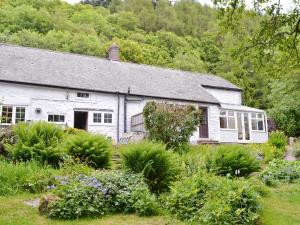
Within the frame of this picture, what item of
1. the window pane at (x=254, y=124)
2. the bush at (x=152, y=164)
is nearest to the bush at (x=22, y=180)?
the bush at (x=152, y=164)

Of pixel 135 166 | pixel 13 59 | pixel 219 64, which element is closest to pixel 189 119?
pixel 135 166

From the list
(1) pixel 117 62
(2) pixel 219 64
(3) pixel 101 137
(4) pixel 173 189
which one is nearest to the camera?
(4) pixel 173 189

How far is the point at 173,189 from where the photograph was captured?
7438 mm

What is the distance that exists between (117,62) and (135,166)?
70.1ft

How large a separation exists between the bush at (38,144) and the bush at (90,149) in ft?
1.32

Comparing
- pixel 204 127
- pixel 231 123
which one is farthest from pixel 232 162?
pixel 231 123

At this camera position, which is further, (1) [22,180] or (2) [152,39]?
(2) [152,39]

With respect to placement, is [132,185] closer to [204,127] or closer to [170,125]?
[170,125]

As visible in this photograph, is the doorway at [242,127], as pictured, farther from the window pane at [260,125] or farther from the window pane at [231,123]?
the window pane at [260,125]

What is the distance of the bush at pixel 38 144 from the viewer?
1041 centimetres

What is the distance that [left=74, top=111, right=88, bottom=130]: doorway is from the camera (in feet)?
75.0

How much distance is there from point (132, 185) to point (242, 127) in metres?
21.7

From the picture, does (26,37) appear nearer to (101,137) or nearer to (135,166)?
(101,137)

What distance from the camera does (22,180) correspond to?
27.8 ft
